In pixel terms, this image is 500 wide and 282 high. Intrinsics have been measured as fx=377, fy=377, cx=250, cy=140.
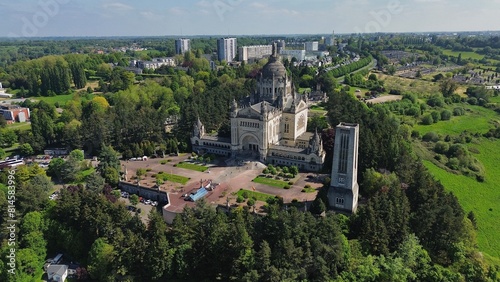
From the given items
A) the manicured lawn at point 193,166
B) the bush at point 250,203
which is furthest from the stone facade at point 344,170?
the manicured lawn at point 193,166

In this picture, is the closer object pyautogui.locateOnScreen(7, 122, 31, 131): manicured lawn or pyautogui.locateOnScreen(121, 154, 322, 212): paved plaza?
pyautogui.locateOnScreen(121, 154, 322, 212): paved plaza

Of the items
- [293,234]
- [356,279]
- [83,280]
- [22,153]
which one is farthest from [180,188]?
[22,153]

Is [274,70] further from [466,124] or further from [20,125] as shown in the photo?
[20,125]

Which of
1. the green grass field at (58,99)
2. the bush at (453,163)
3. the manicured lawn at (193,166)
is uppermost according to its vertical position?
the green grass field at (58,99)

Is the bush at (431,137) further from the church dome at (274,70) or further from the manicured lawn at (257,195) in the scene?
the manicured lawn at (257,195)

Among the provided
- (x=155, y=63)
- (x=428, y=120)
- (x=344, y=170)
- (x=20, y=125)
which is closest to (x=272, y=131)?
(x=344, y=170)

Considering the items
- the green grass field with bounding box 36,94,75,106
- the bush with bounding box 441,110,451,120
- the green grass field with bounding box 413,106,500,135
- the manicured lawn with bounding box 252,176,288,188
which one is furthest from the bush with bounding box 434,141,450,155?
the green grass field with bounding box 36,94,75,106

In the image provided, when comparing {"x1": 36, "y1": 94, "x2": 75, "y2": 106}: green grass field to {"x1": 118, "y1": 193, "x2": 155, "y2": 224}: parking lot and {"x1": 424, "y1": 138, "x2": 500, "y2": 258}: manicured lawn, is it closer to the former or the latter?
{"x1": 118, "y1": 193, "x2": 155, "y2": 224}: parking lot

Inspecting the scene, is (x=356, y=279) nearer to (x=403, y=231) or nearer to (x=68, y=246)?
(x=403, y=231)

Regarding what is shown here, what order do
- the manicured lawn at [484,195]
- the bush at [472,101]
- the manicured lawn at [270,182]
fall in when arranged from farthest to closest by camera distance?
1. the bush at [472,101]
2. the manicured lawn at [270,182]
3. the manicured lawn at [484,195]
